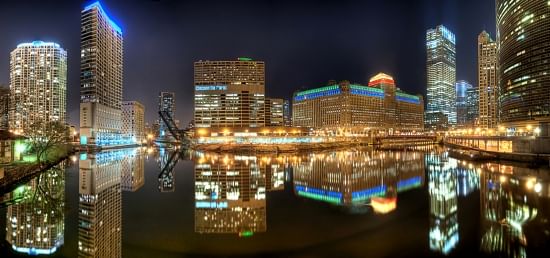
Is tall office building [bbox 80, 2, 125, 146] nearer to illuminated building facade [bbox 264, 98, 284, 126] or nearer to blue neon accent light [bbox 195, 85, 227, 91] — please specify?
blue neon accent light [bbox 195, 85, 227, 91]

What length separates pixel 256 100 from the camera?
447ft

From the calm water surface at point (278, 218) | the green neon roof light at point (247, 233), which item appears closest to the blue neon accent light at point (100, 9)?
the calm water surface at point (278, 218)

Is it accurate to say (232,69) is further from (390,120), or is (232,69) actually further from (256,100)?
(390,120)

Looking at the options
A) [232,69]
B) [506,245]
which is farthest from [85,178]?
[232,69]

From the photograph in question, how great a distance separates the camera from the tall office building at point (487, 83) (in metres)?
166

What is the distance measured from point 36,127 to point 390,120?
167 m

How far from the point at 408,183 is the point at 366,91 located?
474 ft

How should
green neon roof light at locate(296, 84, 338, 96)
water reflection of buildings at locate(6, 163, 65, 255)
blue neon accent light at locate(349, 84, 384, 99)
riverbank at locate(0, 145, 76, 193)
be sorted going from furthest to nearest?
green neon roof light at locate(296, 84, 338, 96), blue neon accent light at locate(349, 84, 384, 99), riverbank at locate(0, 145, 76, 193), water reflection of buildings at locate(6, 163, 65, 255)

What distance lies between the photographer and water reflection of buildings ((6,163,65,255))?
40.6 ft

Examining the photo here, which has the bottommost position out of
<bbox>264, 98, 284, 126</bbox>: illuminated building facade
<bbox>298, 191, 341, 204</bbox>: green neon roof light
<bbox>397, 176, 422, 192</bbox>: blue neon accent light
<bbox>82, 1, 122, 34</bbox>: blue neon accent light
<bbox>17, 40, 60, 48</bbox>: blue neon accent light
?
<bbox>397, 176, 422, 192</bbox>: blue neon accent light

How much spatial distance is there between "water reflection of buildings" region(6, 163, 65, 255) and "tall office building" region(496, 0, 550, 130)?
112274 mm

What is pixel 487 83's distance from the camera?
6742 inches

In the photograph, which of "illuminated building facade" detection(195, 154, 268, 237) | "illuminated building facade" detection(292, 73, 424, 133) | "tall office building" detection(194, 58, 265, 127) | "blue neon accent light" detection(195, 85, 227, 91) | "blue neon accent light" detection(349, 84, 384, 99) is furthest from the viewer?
"blue neon accent light" detection(349, 84, 384, 99)

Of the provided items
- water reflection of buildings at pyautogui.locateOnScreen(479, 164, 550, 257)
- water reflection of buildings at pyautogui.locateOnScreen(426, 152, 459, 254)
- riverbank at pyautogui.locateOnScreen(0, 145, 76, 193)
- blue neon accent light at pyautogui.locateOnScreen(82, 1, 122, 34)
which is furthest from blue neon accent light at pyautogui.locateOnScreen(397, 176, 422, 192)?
blue neon accent light at pyautogui.locateOnScreen(82, 1, 122, 34)
